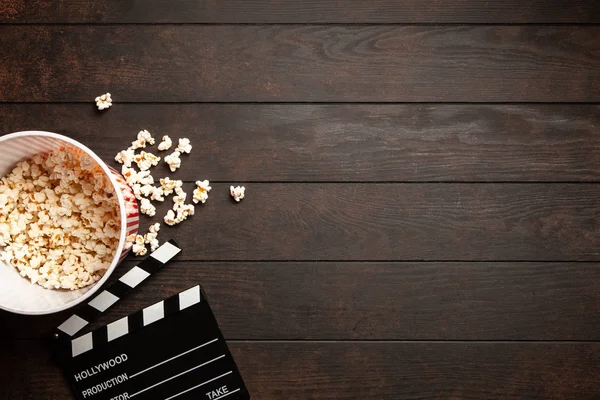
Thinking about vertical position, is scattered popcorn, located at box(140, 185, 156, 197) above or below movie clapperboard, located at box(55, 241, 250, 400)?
above

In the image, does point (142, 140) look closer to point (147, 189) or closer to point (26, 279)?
point (147, 189)

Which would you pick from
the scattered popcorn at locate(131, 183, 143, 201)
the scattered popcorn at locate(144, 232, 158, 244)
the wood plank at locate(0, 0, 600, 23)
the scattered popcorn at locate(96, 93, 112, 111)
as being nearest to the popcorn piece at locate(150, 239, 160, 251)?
the scattered popcorn at locate(144, 232, 158, 244)

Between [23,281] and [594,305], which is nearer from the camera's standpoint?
[23,281]

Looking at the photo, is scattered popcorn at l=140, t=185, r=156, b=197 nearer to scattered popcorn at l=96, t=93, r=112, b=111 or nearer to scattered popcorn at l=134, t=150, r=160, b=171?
scattered popcorn at l=134, t=150, r=160, b=171

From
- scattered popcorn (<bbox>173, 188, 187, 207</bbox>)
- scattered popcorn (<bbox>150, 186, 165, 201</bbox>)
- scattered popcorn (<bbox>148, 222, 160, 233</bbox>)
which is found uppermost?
scattered popcorn (<bbox>150, 186, 165, 201</bbox>)

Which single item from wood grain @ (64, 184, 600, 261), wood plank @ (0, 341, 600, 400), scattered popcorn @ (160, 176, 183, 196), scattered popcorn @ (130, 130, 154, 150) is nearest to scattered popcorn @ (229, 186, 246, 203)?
wood grain @ (64, 184, 600, 261)

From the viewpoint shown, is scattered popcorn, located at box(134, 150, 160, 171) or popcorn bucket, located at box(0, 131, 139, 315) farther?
scattered popcorn, located at box(134, 150, 160, 171)

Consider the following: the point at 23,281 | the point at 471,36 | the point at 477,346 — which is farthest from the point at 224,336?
the point at 471,36

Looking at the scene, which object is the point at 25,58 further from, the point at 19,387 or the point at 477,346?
the point at 477,346
